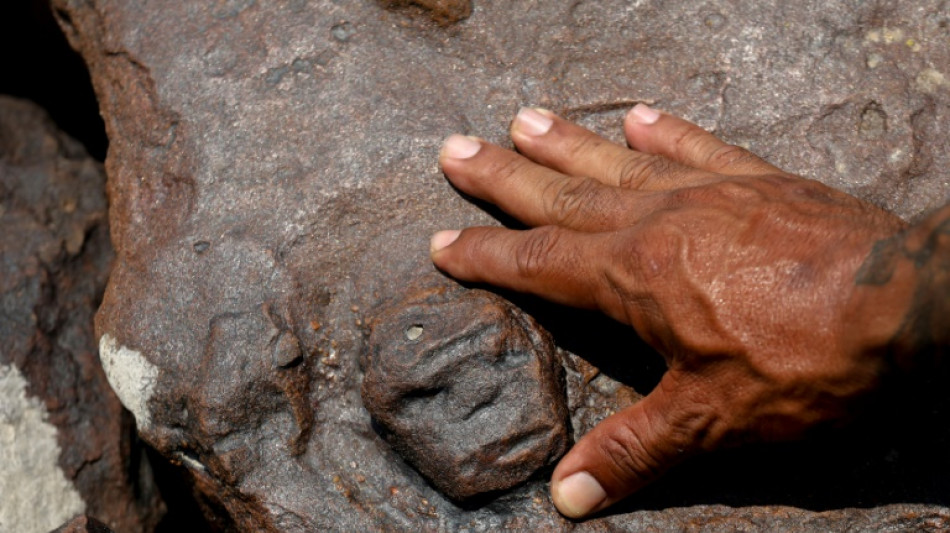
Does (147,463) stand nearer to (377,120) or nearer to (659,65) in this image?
(377,120)

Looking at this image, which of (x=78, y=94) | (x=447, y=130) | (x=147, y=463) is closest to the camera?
(x=447, y=130)

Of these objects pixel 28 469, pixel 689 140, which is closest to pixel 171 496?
pixel 28 469

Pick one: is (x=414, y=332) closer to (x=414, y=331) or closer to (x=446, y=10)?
(x=414, y=331)

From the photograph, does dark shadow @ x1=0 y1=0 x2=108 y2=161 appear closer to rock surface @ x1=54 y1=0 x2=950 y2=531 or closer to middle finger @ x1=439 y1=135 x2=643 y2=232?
rock surface @ x1=54 y1=0 x2=950 y2=531

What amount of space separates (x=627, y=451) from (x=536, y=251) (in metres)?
0.46

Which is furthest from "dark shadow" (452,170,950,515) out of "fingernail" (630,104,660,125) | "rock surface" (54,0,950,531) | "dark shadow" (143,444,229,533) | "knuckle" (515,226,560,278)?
"dark shadow" (143,444,229,533)

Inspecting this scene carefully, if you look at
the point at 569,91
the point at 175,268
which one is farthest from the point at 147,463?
the point at 569,91

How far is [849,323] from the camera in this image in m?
1.59

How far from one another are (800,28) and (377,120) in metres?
1.08

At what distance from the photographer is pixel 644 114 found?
212 centimetres

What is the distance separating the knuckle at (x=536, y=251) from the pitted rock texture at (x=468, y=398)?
0.36 feet

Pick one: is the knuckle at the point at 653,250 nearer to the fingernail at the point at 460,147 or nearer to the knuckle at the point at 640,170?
the knuckle at the point at 640,170

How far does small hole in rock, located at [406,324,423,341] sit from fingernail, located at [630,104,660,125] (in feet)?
2.40

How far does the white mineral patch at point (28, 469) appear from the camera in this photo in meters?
2.39
